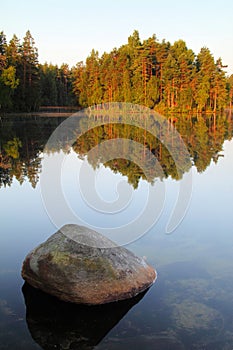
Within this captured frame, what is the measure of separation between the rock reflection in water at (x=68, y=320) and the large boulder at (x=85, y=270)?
119mm

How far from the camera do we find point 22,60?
58.3 m

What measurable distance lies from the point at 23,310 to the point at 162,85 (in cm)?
6141

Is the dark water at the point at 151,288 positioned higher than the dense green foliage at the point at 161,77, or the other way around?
the dense green foliage at the point at 161,77

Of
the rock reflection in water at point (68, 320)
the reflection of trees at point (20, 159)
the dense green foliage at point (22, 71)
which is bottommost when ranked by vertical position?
the rock reflection in water at point (68, 320)

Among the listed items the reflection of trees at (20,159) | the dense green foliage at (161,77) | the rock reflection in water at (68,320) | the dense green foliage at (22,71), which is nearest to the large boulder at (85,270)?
the rock reflection in water at (68,320)

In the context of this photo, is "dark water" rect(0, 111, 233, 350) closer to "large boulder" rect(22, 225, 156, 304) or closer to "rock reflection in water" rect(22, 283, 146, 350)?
"rock reflection in water" rect(22, 283, 146, 350)

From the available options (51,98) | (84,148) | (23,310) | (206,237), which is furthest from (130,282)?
(51,98)

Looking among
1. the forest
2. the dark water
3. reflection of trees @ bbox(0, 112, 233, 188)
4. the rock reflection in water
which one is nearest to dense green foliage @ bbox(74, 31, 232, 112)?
the forest

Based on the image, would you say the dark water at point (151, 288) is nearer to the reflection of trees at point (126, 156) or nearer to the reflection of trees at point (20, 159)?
the reflection of trees at point (20, 159)

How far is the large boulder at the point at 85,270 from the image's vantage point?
5309 millimetres

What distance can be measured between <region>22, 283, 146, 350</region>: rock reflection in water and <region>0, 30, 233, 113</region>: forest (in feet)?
155

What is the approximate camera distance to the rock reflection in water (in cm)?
452

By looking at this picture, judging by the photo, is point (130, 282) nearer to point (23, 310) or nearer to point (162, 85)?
point (23, 310)

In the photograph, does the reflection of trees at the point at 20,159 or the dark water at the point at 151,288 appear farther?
the reflection of trees at the point at 20,159
